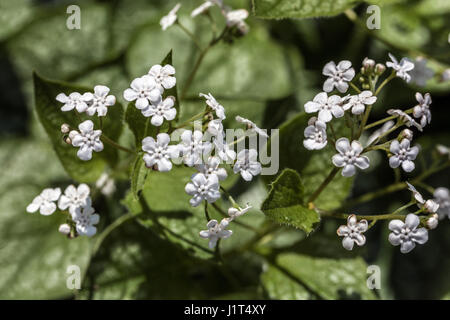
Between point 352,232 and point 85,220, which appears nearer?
point 352,232

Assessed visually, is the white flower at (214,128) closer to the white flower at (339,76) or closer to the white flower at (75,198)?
the white flower at (339,76)

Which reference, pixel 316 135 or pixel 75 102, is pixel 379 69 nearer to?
pixel 316 135

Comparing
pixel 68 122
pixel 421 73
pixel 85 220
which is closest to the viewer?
pixel 85 220

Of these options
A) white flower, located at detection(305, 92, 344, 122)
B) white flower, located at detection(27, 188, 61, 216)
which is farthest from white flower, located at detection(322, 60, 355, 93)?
white flower, located at detection(27, 188, 61, 216)

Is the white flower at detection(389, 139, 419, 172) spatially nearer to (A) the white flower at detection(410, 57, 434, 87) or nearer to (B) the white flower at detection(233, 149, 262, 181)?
(B) the white flower at detection(233, 149, 262, 181)

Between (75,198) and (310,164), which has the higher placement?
(75,198)

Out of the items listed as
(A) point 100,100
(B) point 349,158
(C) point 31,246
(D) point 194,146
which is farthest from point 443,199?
(C) point 31,246
